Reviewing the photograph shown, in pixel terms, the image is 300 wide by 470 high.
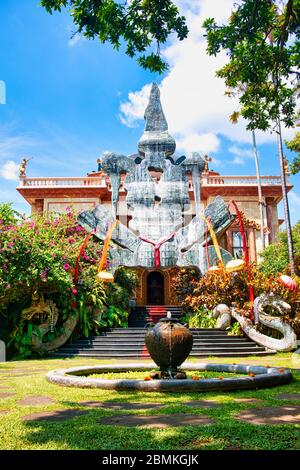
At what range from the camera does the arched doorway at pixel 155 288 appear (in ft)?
83.3

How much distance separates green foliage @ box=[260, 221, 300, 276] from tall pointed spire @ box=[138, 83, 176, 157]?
8264 mm

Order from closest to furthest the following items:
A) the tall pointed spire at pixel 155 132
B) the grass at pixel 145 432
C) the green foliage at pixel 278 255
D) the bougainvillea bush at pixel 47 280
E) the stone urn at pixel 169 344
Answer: the grass at pixel 145 432 < the stone urn at pixel 169 344 < the bougainvillea bush at pixel 47 280 < the tall pointed spire at pixel 155 132 < the green foliage at pixel 278 255

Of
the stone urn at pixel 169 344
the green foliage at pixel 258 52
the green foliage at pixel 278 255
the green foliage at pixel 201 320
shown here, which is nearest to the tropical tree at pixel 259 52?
the green foliage at pixel 258 52

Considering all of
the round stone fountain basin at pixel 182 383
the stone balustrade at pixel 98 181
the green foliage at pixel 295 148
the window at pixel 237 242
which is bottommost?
the round stone fountain basin at pixel 182 383

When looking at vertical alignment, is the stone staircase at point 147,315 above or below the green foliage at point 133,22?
below

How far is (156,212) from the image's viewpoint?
1752 centimetres

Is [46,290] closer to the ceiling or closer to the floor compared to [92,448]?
closer to the ceiling

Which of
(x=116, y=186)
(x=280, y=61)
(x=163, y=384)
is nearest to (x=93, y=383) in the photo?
(x=163, y=384)

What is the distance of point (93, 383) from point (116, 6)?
18.9ft

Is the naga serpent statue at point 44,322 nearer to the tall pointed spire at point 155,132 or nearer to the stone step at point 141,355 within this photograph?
the stone step at point 141,355

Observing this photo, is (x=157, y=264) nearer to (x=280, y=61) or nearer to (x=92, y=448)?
(x=280, y=61)

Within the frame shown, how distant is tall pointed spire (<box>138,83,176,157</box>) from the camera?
18.4m

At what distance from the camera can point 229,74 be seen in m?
9.26

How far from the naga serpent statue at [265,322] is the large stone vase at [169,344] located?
7381 millimetres
